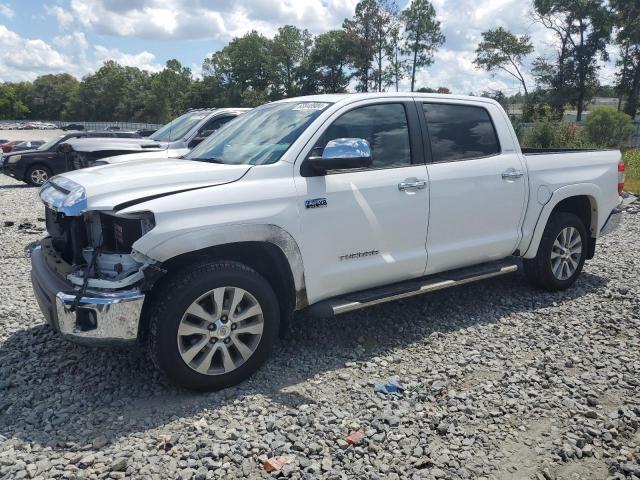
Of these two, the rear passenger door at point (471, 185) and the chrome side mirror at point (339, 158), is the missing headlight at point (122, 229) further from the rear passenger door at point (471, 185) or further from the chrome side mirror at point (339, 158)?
the rear passenger door at point (471, 185)

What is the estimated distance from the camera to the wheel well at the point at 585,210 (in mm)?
5816

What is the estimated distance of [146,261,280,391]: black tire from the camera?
3420 millimetres

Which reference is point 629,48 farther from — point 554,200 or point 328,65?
point 554,200

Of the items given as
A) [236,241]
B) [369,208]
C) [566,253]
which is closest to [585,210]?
[566,253]

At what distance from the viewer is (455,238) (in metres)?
4.70

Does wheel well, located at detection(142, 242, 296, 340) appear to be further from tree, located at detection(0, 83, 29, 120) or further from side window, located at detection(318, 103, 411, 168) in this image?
tree, located at detection(0, 83, 29, 120)

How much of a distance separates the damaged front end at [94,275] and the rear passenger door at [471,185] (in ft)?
7.48

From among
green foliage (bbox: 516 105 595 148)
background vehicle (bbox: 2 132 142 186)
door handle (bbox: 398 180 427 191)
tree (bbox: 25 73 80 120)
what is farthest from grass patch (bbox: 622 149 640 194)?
tree (bbox: 25 73 80 120)

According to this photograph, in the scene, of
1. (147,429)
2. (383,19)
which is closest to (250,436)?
(147,429)

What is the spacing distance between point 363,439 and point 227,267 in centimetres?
132

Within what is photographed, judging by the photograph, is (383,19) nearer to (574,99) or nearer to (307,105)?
(574,99)

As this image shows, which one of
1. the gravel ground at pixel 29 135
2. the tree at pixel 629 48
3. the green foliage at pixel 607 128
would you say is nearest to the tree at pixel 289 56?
the gravel ground at pixel 29 135

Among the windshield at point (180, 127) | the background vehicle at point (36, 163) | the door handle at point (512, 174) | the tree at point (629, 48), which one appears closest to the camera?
the door handle at point (512, 174)

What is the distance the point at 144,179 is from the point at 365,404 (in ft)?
6.63
